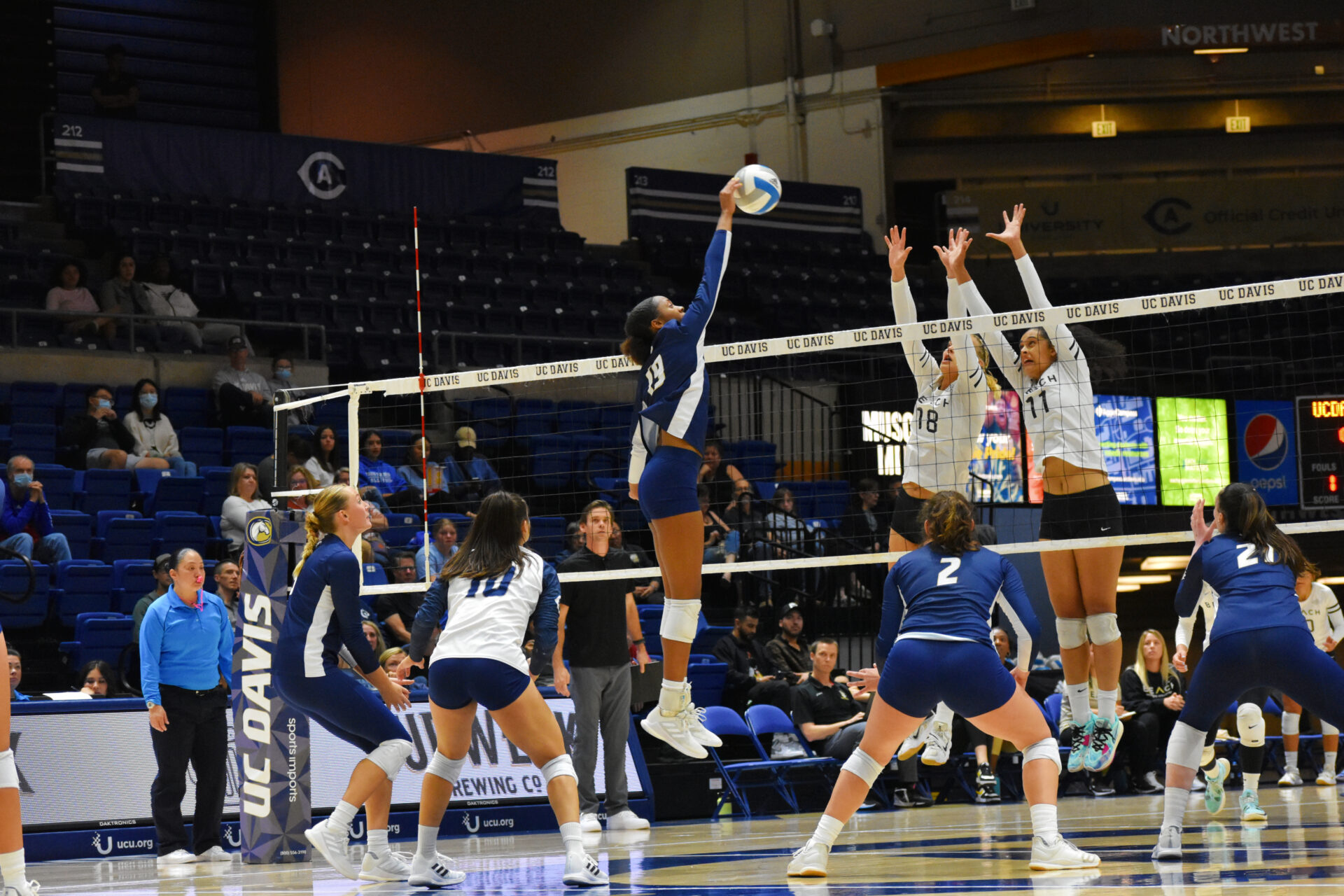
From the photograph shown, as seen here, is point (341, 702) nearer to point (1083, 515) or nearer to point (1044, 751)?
point (1044, 751)

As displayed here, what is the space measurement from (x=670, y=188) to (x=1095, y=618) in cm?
1666

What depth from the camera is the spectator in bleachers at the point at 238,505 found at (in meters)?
12.8

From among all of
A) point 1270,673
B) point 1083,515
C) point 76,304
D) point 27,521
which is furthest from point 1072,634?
point 76,304

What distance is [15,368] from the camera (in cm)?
1518

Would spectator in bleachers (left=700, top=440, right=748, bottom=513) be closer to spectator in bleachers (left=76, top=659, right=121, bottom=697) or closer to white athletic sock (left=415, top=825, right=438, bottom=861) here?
spectator in bleachers (left=76, top=659, right=121, bottom=697)

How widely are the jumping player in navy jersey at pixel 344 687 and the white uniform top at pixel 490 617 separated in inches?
22.7

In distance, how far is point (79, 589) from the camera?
472 inches

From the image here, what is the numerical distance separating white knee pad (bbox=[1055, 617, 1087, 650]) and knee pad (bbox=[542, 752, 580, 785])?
2.78m

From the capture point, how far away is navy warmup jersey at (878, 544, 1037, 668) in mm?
6379

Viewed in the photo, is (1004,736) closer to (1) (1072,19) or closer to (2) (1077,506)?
(2) (1077,506)

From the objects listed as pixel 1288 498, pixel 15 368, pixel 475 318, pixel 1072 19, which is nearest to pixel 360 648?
pixel 15 368

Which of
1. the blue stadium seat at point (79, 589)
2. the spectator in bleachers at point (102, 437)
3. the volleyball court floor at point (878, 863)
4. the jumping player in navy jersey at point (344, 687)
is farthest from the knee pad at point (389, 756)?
the spectator in bleachers at point (102, 437)

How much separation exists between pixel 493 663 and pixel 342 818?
1.24 meters

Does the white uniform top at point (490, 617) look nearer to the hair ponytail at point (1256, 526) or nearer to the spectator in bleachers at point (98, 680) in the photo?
the hair ponytail at point (1256, 526)
